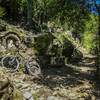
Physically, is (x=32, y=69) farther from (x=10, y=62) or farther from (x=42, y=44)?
(x=42, y=44)

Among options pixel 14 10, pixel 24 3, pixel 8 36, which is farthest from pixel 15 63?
pixel 24 3

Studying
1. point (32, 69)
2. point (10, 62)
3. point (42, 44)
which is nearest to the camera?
point (10, 62)

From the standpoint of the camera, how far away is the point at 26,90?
4.65 m

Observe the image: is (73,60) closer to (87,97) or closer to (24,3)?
(87,97)

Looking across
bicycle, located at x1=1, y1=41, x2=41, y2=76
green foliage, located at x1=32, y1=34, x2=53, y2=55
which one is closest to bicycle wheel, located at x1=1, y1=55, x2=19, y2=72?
bicycle, located at x1=1, y1=41, x2=41, y2=76

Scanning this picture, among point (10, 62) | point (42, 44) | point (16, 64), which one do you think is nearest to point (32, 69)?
point (16, 64)

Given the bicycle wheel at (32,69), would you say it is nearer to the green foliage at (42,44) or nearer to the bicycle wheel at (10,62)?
the bicycle wheel at (10,62)

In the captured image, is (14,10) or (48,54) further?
(14,10)

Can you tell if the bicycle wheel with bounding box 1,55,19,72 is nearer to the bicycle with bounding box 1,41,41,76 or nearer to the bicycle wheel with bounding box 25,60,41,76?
the bicycle with bounding box 1,41,41,76

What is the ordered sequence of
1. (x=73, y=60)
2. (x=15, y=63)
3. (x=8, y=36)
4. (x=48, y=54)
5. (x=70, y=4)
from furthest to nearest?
1. (x=73, y=60)
2. (x=8, y=36)
3. (x=48, y=54)
4. (x=70, y=4)
5. (x=15, y=63)

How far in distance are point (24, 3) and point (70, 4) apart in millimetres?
22027

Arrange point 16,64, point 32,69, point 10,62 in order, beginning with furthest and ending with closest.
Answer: point 32,69 → point 16,64 → point 10,62

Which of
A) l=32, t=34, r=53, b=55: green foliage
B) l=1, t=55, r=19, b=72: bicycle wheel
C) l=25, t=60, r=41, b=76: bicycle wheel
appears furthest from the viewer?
l=32, t=34, r=53, b=55: green foliage

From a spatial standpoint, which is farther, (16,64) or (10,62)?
(16,64)
